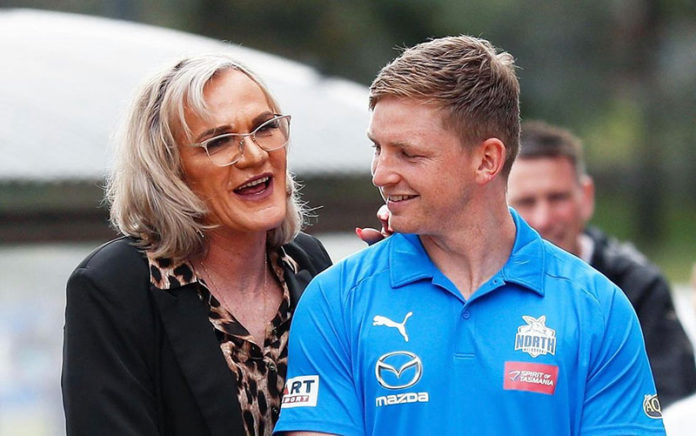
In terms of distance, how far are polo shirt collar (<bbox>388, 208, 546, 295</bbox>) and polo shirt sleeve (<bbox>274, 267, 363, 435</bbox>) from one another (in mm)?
158

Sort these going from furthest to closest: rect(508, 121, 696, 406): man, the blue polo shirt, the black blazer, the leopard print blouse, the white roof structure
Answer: the white roof structure < rect(508, 121, 696, 406): man < the leopard print blouse < the black blazer < the blue polo shirt

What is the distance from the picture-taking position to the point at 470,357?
2801 millimetres

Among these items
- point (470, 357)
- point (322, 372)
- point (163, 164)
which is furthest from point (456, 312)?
point (163, 164)

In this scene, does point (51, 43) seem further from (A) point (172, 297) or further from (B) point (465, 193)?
(B) point (465, 193)

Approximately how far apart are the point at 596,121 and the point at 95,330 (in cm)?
2602

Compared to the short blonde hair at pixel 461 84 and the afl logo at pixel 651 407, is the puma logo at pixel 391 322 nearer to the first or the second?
the short blonde hair at pixel 461 84

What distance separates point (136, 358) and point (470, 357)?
2.92 feet

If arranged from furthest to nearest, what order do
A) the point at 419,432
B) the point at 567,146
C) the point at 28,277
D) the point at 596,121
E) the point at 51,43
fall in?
the point at 596,121 → the point at 51,43 → the point at 28,277 → the point at 567,146 → the point at 419,432

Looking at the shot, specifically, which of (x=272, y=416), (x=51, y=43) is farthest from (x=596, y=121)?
(x=272, y=416)

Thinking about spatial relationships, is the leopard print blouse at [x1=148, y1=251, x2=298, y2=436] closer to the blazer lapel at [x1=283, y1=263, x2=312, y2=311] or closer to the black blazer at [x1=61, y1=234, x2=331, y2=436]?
the black blazer at [x1=61, y1=234, x2=331, y2=436]

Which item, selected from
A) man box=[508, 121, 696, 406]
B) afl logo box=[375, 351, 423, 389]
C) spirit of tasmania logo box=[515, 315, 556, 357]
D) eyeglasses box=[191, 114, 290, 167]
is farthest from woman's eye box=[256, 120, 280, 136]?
man box=[508, 121, 696, 406]

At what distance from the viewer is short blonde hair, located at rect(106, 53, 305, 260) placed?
328 cm

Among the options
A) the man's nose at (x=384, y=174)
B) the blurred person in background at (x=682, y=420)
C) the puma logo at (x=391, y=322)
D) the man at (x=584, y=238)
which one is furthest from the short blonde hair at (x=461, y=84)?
the man at (x=584, y=238)

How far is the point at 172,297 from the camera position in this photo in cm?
325
